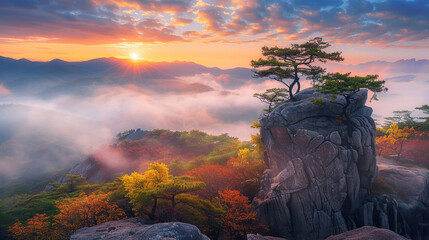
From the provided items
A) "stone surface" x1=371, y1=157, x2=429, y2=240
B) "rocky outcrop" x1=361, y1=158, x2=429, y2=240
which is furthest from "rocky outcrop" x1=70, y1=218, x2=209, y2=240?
"stone surface" x1=371, y1=157, x2=429, y2=240

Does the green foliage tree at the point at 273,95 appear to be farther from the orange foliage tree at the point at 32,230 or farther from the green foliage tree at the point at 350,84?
the orange foliage tree at the point at 32,230

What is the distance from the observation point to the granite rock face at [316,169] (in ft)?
59.7

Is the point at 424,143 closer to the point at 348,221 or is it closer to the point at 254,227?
the point at 348,221

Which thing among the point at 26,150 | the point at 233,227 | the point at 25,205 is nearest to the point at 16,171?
the point at 26,150

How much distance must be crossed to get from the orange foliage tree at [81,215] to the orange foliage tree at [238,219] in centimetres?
1036

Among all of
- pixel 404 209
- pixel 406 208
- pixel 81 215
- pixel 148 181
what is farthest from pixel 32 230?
pixel 406 208

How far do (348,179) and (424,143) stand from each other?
94.4 feet

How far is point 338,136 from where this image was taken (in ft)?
61.0

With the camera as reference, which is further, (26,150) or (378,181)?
(26,150)

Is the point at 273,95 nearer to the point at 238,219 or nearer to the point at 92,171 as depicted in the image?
the point at 238,219

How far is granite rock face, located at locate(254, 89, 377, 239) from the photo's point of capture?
18.2 m

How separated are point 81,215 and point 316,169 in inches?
881

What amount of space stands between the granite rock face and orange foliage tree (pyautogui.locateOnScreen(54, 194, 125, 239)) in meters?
14.9

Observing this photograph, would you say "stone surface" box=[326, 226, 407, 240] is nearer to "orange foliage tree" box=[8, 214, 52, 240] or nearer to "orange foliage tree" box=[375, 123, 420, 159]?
"orange foliage tree" box=[8, 214, 52, 240]
